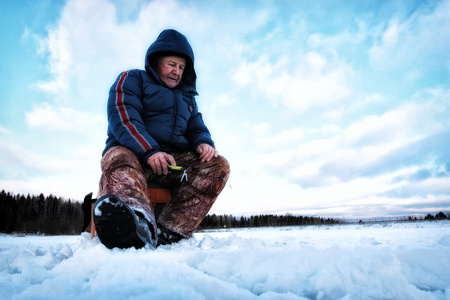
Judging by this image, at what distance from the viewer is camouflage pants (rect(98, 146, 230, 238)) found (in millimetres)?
1566

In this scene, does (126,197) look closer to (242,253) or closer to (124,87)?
(242,253)

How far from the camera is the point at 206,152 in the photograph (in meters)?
2.10

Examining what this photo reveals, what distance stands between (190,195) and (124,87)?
3.11ft

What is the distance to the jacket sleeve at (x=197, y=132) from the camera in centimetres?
229

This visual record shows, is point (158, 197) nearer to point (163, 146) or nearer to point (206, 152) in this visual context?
point (163, 146)

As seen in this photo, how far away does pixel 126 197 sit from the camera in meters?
1.42

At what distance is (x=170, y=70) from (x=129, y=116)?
62cm

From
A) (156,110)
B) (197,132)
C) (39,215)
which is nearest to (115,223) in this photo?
(156,110)

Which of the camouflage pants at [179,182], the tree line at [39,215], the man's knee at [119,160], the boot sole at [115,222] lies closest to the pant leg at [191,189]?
the camouflage pants at [179,182]

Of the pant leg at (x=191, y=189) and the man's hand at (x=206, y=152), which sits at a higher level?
the man's hand at (x=206, y=152)

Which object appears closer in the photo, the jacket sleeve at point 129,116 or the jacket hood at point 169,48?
the jacket sleeve at point 129,116

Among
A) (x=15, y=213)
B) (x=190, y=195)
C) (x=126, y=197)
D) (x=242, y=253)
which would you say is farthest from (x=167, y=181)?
(x=15, y=213)

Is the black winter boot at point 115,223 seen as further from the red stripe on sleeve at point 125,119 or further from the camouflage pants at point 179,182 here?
the red stripe on sleeve at point 125,119

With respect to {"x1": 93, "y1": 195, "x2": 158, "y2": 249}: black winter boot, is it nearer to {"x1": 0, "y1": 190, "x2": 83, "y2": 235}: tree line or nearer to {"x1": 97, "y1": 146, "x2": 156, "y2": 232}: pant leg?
{"x1": 97, "y1": 146, "x2": 156, "y2": 232}: pant leg
